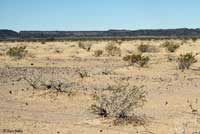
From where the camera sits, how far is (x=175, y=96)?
60.1ft

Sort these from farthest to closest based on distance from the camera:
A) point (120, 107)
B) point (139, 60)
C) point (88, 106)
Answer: point (139, 60) → point (88, 106) → point (120, 107)

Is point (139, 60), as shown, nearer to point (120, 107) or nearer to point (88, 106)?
point (88, 106)

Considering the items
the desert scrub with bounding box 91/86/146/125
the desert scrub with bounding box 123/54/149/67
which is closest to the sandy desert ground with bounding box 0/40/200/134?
the desert scrub with bounding box 91/86/146/125

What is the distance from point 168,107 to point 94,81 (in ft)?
23.6

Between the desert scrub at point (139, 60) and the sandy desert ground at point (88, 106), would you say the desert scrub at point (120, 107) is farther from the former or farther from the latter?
the desert scrub at point (139, 60)

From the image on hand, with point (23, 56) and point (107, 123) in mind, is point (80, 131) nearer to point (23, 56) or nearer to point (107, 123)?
point (107, 123)

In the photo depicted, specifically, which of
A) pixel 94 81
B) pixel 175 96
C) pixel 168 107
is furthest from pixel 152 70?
pixel 168 107

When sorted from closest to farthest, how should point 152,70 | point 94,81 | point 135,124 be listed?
1. point 135,124
2. point 94,81
3. point 152,70

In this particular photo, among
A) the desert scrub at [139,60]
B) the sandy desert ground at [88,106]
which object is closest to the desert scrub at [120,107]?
the sandy desert ground at [88,106]

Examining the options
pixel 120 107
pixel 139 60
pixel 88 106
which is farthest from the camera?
pixel 139 60

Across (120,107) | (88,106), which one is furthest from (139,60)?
(120,107)

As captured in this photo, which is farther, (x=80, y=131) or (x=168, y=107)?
(x=168, y=107)

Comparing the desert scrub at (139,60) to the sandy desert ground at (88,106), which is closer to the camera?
the sandy desert ground at (88,106)

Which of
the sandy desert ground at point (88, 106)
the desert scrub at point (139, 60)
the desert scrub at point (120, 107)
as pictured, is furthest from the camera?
the desert scrub at point (139, 60)
